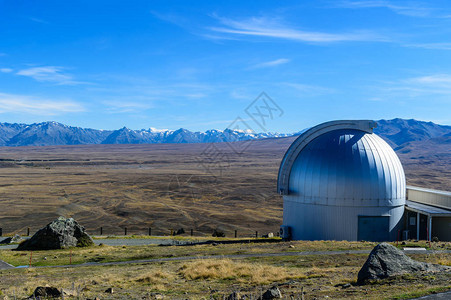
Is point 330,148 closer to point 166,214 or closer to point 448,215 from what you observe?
point 448,215

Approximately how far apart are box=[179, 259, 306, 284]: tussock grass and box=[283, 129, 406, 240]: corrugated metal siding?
11893 mm

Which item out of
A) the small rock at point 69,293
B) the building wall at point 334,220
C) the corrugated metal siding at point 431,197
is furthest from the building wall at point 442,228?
the small rock at point 69,293

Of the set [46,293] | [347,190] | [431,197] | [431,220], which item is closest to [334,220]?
[347,190]

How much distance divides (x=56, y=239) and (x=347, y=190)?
68.2 feet

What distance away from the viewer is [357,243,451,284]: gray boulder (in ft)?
46.4

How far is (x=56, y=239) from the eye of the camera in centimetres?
2828

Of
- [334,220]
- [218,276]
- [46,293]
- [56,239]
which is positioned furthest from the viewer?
[334,220]

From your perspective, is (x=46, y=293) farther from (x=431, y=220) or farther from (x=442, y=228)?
(x=442, y=228)

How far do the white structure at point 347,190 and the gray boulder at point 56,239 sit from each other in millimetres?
16029

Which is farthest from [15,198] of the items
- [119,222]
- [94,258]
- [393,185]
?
[393,185]

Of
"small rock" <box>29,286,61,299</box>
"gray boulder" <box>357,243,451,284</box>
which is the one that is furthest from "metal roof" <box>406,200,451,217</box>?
"small rock" <box>29,286,61,299</box>

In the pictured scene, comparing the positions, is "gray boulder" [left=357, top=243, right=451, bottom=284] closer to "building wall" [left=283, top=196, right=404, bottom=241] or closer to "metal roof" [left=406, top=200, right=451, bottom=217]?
"building wall" [left=283, top=196, right=404, bottom=241]

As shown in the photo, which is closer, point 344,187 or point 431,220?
point 344,187

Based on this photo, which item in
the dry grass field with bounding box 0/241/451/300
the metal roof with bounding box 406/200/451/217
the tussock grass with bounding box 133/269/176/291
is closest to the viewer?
the dry grass field with bounding box 0/241/451/300
